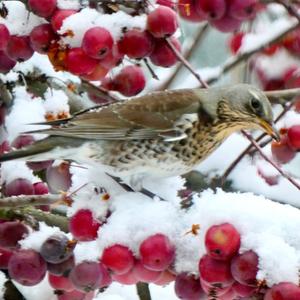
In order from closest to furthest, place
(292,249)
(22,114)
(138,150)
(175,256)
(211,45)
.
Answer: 1. (292,249)
2. (175,256)
3. (138,150)
4. (22,114)
5. (211,45)

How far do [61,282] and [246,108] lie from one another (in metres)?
0.59

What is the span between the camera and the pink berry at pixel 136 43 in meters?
1.66

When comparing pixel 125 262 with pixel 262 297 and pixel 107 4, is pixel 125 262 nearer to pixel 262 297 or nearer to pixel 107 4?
pixel 262 297

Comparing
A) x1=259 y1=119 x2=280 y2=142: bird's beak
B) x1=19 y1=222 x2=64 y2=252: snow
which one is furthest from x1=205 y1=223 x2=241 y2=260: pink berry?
x1=259 y1=119 x2=280 y2=142: bird's beak

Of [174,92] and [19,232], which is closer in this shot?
[19,232]

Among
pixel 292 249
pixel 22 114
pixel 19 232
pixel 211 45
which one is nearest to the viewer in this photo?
pixel 292 249

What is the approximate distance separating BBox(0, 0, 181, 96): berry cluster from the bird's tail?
0.15 meters

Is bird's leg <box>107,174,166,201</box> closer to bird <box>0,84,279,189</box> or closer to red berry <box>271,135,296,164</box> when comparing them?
bird <box>0,84,279,189</box>

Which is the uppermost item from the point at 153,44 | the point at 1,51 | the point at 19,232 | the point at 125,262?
the point at 153,44

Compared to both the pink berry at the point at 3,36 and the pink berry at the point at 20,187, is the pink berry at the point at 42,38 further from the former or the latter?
the pink berry at the point at 20,187

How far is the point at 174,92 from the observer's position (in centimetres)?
186

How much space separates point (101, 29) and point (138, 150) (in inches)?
10.9

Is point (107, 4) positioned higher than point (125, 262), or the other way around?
point (107, 4)

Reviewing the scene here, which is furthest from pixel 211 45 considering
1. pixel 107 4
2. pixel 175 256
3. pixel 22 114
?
pixel 175 256
